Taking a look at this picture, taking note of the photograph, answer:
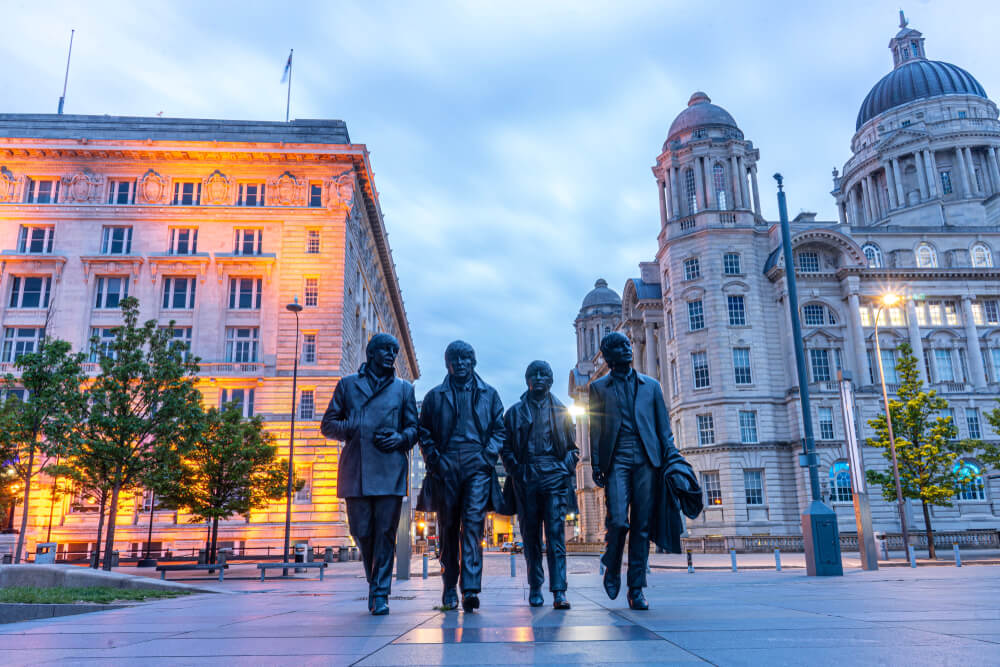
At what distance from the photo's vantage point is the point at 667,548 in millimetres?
7328

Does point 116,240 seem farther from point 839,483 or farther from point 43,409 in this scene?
point 839,483

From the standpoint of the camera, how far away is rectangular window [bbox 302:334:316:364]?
45531 millimetres

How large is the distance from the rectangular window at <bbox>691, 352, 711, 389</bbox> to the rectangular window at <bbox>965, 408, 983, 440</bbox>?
17705 mm

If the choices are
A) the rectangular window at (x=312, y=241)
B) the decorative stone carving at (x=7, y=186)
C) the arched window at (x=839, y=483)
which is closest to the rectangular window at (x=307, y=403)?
the rectangular window at (x=312, y=241)

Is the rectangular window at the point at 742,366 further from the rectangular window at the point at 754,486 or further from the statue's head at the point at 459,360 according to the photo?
the statue's head at the point at 459,360

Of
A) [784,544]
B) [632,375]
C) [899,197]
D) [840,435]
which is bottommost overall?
[784,544]

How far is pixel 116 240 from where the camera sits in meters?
47.3

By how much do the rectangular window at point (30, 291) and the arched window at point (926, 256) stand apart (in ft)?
194

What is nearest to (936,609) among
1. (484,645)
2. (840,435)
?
(484,645)

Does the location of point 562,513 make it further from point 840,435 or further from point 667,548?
point 840,435

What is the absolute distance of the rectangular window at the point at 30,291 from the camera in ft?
151

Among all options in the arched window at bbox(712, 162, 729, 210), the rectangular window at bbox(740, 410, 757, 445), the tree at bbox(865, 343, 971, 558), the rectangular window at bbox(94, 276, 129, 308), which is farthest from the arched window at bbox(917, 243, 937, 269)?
the rectangular window at bbox(94, 276, 129, 308)

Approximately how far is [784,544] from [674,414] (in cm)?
1380

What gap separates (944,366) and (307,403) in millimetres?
43580
